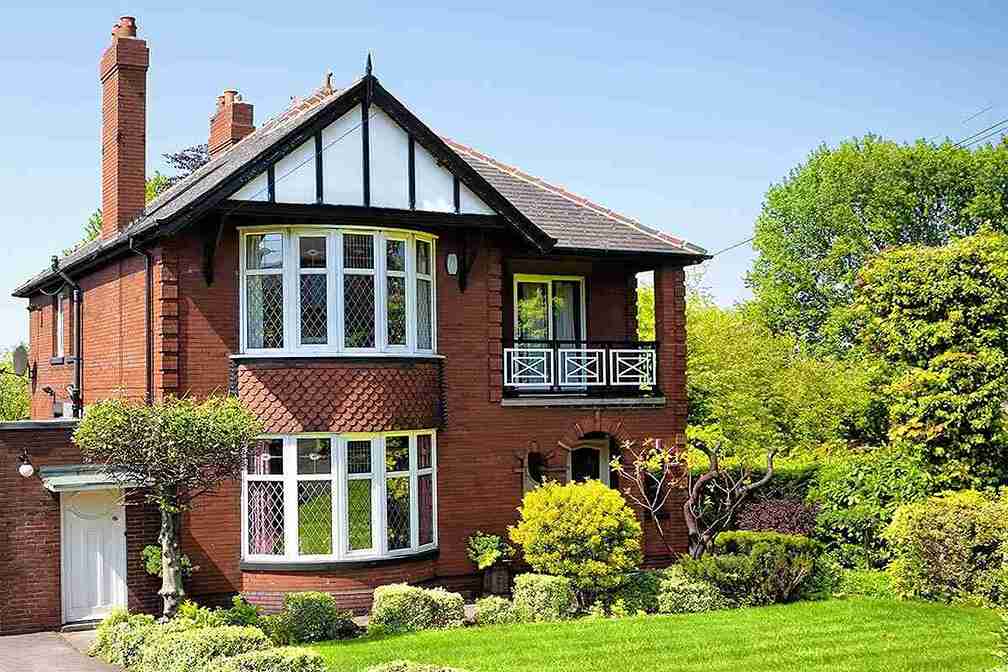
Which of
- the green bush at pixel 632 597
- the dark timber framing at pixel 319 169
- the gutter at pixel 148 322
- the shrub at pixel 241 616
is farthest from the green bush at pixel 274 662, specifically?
the dark timber framing at pixel 319 169

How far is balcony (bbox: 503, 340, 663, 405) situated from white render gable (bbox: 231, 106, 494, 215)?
11.6 ft

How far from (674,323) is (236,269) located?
8676mm

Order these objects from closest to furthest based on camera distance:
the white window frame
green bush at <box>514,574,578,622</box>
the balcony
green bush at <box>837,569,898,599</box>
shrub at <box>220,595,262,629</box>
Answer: shrub at <box>220,595,262,629</box> → green bush at <box>514,574,578,622</box> → green bush at <box>837,569,898,599</box> → the balcony → the white window frame

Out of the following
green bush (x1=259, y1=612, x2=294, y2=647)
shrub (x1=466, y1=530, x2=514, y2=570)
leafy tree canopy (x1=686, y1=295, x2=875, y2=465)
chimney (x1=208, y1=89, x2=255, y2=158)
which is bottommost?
green bush (x1=259, y1=612, x2=294, y2=647)

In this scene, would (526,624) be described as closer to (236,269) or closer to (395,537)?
(395,537)

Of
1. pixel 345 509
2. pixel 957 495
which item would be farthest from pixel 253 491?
pixel 957 495

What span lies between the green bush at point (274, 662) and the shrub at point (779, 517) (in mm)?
11447

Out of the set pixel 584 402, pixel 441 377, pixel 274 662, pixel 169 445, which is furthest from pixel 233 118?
pixel 274 662

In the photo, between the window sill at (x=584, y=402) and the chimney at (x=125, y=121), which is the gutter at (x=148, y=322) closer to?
the chimney at (x=125, y=121)

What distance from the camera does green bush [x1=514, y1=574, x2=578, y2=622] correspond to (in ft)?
59.8

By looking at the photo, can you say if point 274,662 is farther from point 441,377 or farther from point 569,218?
point 569,218

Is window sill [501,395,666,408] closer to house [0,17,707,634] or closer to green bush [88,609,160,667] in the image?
house [0,17,707,634]

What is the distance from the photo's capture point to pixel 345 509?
18.6 metres

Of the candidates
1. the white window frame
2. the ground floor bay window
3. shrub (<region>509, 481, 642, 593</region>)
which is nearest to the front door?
the ground floor bay window
